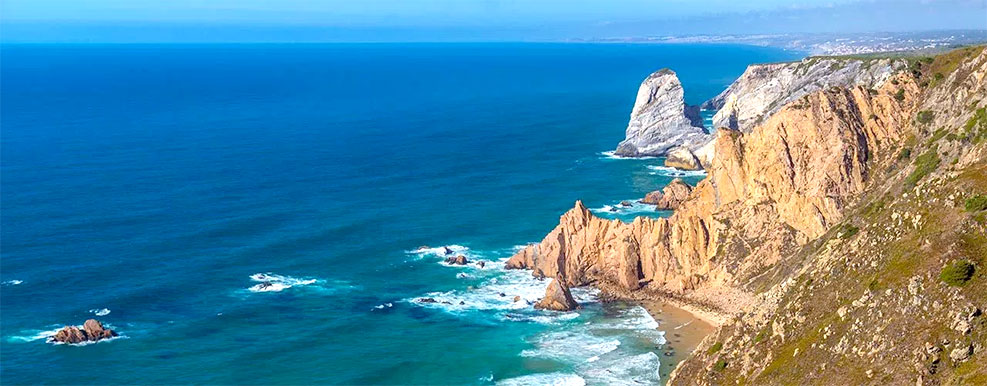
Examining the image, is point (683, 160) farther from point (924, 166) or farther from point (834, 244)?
point (834, 244)

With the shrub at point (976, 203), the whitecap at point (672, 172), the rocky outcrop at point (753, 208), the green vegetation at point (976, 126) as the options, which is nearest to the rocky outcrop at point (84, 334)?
the rocky outcrop at point (753, 208)

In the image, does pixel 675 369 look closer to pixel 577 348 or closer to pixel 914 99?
pixel 577 348

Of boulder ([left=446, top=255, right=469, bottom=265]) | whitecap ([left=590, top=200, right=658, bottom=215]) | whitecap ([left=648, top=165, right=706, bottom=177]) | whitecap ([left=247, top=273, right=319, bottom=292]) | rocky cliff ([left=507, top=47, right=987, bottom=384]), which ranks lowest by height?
whitecap ([left=648, top=165, right=706, bottom=177])

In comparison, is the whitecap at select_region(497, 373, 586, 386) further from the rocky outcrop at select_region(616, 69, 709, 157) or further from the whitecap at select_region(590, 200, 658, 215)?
the rocky outcrop at select_region(616, 69, 709, 157)

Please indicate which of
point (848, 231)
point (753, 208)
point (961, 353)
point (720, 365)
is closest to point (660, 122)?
point (753, 208)

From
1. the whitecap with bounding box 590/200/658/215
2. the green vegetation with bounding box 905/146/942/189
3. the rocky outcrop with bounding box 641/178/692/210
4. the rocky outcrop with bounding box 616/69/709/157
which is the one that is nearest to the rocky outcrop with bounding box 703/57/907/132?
the rocky outcrop with bounding box 616/69/709/157

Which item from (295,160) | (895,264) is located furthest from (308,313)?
(295,160)
